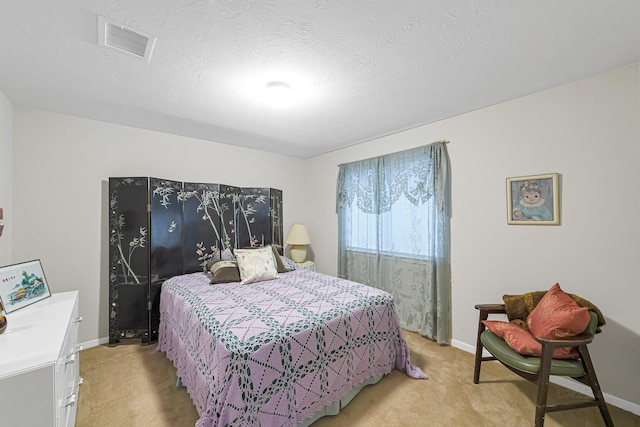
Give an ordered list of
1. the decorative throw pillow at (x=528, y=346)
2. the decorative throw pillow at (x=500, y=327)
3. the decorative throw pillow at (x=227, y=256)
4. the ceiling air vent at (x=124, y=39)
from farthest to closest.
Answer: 1. the decorative throw pillow at (x=227, y=256)
2. the decorative throw pillow at (x=500, y=327)
3. the decorative throw pillow at (x=528, y=346)
4. the ceiling air vent at (x=124, y=39)

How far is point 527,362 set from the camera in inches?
67.9

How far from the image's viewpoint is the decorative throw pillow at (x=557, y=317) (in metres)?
1.69

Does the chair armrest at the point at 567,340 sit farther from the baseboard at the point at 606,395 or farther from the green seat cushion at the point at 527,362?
the baseboard at the point at 606,395

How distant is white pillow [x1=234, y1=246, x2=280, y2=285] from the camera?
9.24 feet

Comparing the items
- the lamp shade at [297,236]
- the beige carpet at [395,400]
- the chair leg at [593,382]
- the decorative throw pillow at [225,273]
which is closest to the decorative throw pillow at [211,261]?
the decorative throw pillow at [225,273]

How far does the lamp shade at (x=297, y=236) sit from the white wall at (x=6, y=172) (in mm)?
3045

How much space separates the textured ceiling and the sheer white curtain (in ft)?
2.51

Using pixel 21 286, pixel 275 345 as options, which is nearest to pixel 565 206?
pixel 275 345

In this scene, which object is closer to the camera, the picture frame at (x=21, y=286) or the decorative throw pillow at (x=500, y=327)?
the picture frame at (x=21, y=286)

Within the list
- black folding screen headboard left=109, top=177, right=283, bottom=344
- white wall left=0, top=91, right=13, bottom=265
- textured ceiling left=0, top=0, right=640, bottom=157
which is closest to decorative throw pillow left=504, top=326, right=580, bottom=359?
textured ceiling left=0, top=0, right=640, bottom=157

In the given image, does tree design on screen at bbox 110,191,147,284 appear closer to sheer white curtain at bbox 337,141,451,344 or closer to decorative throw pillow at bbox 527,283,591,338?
sheer white curtain at bbox 337,141,451,344

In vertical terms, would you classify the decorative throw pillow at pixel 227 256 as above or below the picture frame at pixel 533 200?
below

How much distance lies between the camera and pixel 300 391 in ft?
5.42

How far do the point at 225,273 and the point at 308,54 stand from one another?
88.7 inches
